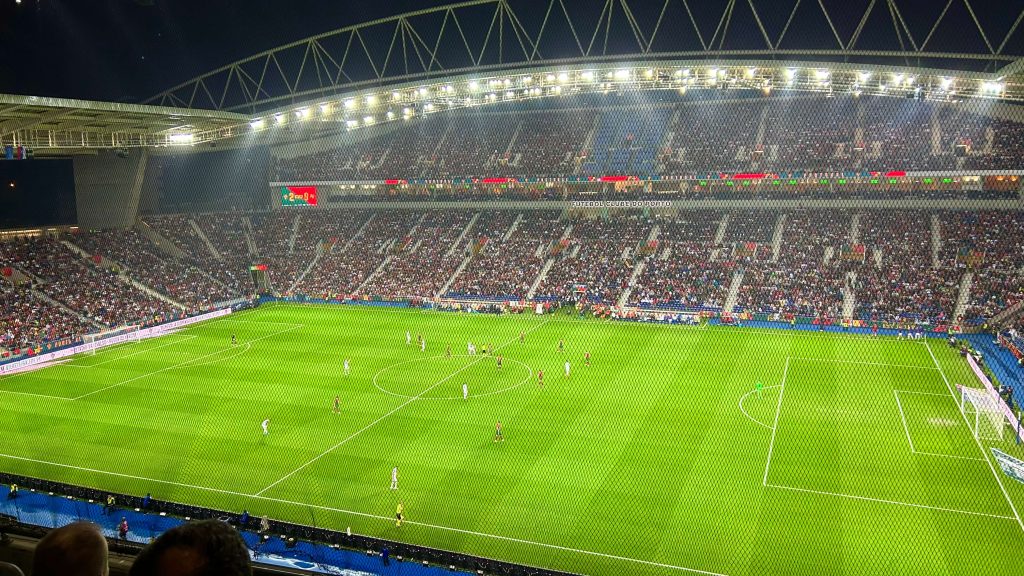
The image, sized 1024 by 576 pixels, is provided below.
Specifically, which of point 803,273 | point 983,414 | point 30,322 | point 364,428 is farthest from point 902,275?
point 30,322

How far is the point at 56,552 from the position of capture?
1.80 m

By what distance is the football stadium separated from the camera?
1303cm

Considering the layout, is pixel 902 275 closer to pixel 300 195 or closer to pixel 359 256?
pixel 359 256

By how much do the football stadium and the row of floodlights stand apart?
0.20 m

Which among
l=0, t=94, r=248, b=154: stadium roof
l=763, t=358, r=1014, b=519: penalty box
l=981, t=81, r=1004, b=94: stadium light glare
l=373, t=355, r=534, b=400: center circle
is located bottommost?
l=763, t=358, r=1014, b=519: penalty box

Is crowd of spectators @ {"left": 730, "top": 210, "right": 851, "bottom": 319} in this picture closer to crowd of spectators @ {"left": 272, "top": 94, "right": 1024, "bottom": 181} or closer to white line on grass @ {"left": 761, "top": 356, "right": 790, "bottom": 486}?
crowd of spectators @ {"left": 272, "top": 94, "right": 1024, "bottom": 181}

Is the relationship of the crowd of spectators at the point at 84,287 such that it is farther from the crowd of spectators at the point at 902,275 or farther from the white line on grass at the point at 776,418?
the crowd of spectators at the point at 902,275

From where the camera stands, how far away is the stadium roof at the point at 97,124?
23.6 m

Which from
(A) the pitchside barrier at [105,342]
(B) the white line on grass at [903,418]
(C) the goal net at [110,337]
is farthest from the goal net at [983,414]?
(A) the pitchside barrier at [105,342]

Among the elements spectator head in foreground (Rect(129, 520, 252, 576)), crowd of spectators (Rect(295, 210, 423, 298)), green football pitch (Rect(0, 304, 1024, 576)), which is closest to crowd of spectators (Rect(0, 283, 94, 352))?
green football pitch (Rect(0, 304, 1024, 576))

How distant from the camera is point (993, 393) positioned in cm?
1836

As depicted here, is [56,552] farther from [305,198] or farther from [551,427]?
[305,198]

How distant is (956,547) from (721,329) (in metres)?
17.4

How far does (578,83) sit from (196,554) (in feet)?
87.5
